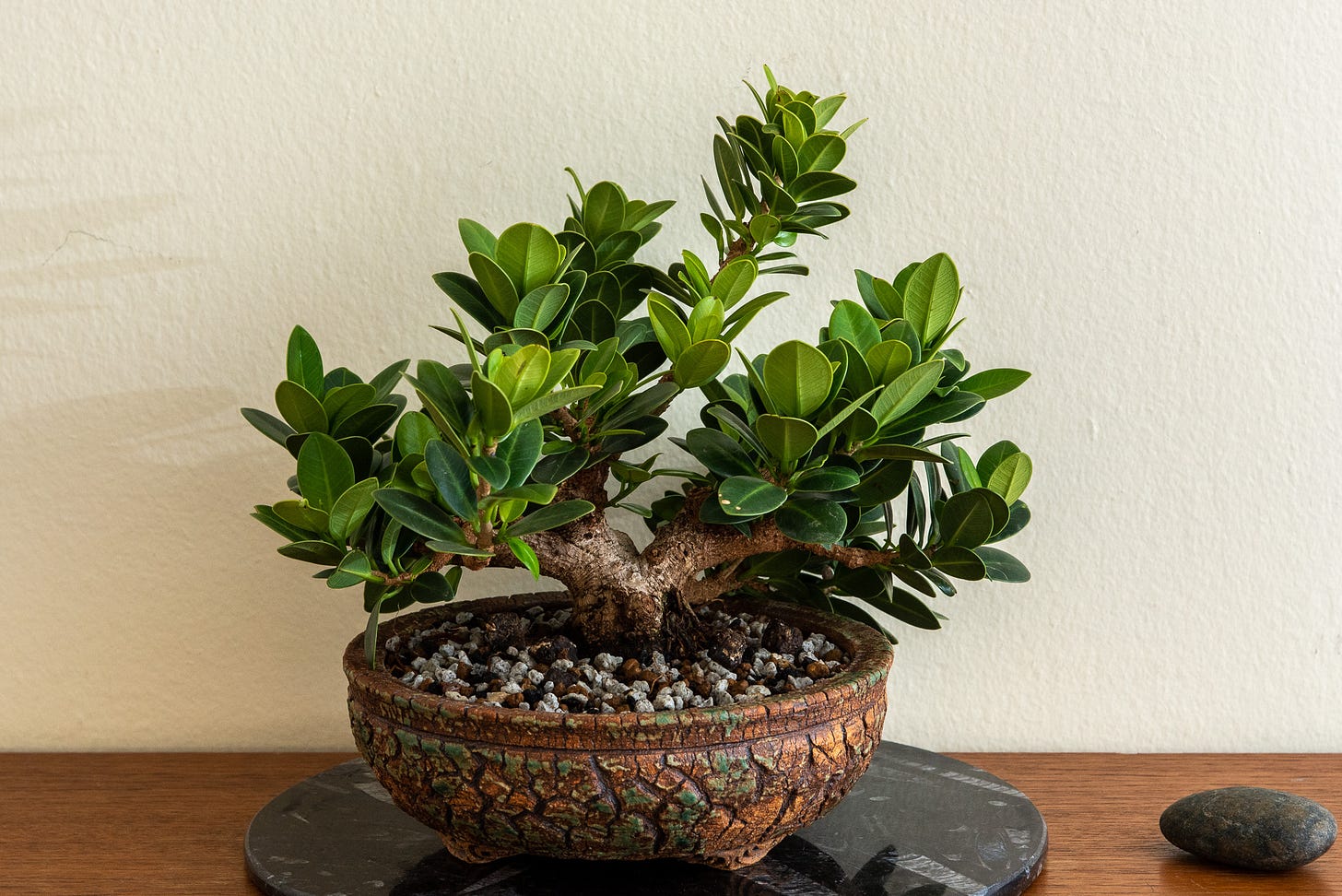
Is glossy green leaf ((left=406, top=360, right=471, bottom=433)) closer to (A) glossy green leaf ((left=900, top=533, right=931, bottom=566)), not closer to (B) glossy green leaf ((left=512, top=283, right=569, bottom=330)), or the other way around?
(B) glossy green leaf ((left=512, top=283, right=569, bottom=330))

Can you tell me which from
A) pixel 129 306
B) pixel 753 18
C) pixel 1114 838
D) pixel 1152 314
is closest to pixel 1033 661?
pixel 1114 838

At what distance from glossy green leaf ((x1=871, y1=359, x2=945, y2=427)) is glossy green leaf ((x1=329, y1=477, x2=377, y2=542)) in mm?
304

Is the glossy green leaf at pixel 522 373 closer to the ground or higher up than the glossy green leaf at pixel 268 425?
higher up

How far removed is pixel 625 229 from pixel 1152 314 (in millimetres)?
494

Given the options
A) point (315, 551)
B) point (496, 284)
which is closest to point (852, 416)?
point (496, 284)

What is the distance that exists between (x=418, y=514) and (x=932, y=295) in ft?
1.20

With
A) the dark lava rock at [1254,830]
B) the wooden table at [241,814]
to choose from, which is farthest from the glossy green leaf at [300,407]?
the dark lava rock at [1254,830]

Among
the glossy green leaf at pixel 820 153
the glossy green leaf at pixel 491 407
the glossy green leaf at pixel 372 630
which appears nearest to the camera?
the glossy green leaf at pixel 491 407

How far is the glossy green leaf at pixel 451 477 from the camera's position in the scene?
60cm

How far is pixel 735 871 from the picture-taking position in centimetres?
72

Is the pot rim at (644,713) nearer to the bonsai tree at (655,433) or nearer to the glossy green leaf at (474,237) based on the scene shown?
the bonsai tree at (655,433)

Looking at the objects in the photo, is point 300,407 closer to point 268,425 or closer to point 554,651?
point 268,425

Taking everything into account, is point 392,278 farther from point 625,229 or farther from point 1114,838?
point 1114,838

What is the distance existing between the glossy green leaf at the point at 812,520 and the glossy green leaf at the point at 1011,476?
0.15 m
